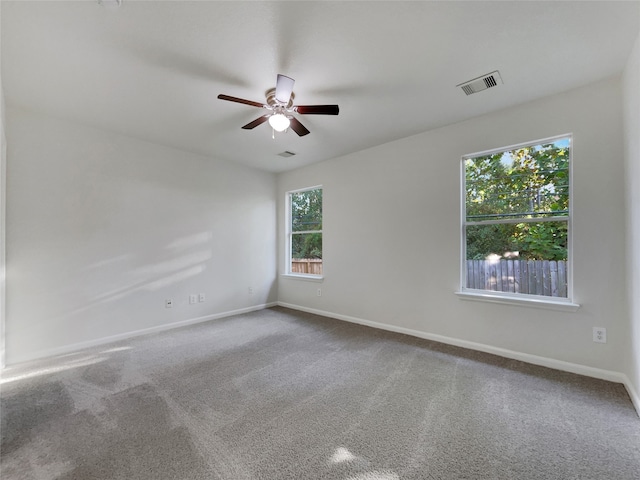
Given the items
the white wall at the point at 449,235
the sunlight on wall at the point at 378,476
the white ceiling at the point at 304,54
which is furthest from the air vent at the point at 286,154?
the sunlight on wall at the point at 378,476

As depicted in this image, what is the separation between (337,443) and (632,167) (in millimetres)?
2931

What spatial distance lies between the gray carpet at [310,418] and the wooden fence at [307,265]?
6.36 feet

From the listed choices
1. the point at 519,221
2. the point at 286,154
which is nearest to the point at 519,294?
the point at 519,221

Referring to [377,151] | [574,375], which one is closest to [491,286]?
[574,375]

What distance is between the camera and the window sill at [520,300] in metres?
2.47

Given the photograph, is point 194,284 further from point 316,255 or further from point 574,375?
point 574,375

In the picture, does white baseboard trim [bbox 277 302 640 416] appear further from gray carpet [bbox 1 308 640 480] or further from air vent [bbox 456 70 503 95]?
air vent [bbox 456 70 503 95]

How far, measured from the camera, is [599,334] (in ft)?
7.72

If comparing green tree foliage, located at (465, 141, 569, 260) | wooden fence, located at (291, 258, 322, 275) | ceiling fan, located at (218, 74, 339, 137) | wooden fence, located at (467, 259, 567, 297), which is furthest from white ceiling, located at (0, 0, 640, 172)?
wooden fence, located at (291, 258, 322, 275)

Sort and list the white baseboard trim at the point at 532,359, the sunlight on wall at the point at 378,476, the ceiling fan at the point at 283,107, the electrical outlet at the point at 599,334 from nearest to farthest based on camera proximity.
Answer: the sunlight on wall at the point at 378,476 < the ceiling fan at the point at 283,107 < the white baseboard trim at the point at 532,359 < the electrical outlet at the point at 599,334

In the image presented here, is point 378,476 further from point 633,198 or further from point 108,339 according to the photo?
point 108,339

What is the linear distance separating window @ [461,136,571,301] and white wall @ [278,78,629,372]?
128 mm

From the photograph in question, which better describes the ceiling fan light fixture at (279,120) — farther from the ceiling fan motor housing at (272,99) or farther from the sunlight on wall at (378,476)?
the sunlight on wall at (378,476)

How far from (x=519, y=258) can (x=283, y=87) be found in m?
2.86
